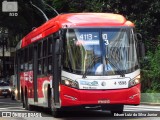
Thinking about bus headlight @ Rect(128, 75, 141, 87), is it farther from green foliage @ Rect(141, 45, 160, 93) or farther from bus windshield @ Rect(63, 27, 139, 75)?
green foliage @ Rect(141, 45, 160, 93)

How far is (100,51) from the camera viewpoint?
16.5 meters

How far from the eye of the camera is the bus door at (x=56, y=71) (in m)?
16.8

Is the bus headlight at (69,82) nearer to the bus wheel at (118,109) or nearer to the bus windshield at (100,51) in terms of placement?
the bus windshield at (100,51)

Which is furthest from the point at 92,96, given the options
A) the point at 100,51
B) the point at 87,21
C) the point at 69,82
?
the point at 87,21

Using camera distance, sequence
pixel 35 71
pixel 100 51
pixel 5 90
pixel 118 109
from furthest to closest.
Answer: pixel 5 90
pixel 35 71
pixel 118 109
pixel 100 51

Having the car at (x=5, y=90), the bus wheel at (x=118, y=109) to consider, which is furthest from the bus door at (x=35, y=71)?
the car at (x=5, y=90)

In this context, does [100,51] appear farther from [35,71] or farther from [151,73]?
[151,73]

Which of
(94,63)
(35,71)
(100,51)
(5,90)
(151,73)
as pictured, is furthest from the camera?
(5,90)

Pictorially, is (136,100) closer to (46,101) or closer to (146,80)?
(46,101)

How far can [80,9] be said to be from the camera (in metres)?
46.3

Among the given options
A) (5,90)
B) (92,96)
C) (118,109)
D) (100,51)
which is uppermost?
(100,51)

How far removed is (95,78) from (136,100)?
1.51 metres

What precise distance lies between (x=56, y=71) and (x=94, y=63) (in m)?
1.43

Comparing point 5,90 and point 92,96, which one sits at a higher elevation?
point 92,96
